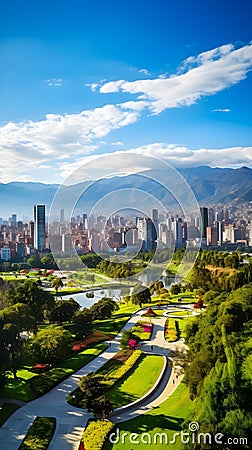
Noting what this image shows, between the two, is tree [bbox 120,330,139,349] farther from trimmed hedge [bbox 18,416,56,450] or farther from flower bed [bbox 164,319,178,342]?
trimmed hedge [bbox 18,416,56,450]

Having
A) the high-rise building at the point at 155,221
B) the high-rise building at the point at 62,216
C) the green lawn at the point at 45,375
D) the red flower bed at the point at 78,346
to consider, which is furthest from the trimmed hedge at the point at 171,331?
the high-rise building at the point at 62,216

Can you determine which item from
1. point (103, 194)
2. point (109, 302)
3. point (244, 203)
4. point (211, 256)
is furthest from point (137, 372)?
point (244, 203)

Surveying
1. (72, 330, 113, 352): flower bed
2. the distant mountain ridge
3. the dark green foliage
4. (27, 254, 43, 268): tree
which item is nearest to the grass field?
(72, 330, 113, 352): flower bed

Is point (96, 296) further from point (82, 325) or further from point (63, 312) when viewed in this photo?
point (82, 325)

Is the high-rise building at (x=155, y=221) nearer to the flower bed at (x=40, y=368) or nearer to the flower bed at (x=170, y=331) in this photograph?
the flower bed at (x=170, y=331)

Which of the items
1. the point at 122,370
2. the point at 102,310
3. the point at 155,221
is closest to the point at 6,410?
→ the point at 122,370
